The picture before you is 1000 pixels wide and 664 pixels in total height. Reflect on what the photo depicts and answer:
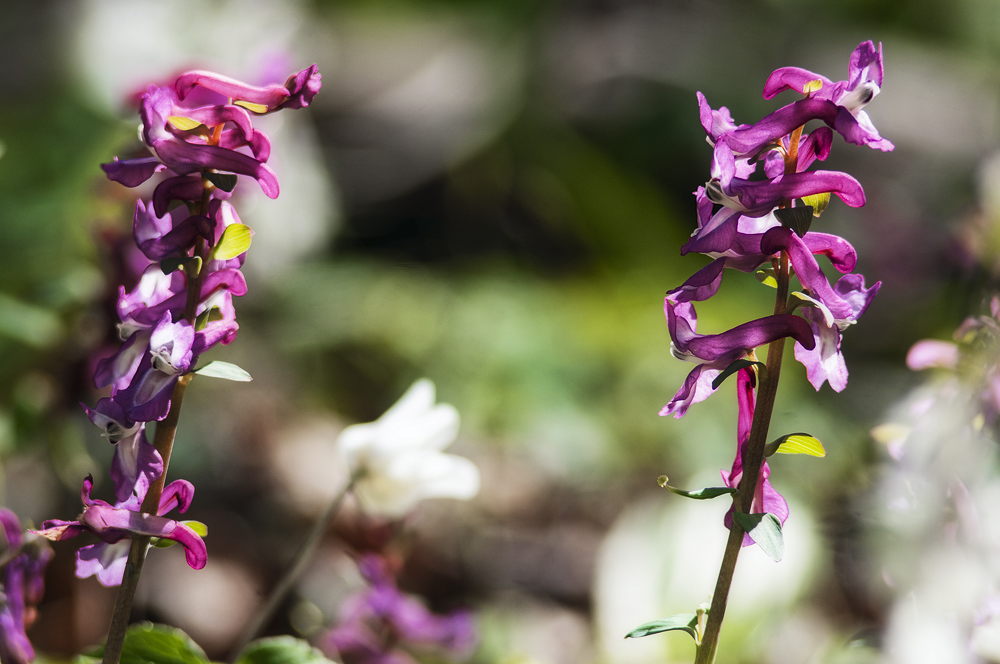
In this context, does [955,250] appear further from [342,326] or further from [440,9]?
[440,9]

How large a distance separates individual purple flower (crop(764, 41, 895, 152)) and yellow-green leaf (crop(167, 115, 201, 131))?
0.40m

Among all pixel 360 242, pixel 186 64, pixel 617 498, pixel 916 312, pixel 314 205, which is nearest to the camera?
pixel 186 64

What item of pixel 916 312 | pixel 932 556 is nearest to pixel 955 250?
pixel 932 556

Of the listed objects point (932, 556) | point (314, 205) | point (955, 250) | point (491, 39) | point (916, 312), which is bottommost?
point (932, 556)

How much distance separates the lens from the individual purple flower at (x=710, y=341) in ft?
1.67

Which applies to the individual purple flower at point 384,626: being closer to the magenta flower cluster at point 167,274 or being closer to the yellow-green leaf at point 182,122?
the magenta flower cluster at point 167,274

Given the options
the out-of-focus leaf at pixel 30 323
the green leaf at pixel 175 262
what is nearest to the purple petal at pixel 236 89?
the green leaf at pixel 175 262

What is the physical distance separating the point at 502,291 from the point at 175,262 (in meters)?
2.62

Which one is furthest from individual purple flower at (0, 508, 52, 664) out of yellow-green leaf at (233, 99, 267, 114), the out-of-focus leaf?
the out-of-focus leaf

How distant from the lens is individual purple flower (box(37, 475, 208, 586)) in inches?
19.8

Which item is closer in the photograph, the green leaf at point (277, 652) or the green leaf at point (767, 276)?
the green leaf at point (767, 276)

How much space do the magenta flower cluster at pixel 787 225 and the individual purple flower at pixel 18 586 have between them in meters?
0.54

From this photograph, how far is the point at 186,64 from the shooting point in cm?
158

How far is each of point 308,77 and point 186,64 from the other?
1.24 meters
